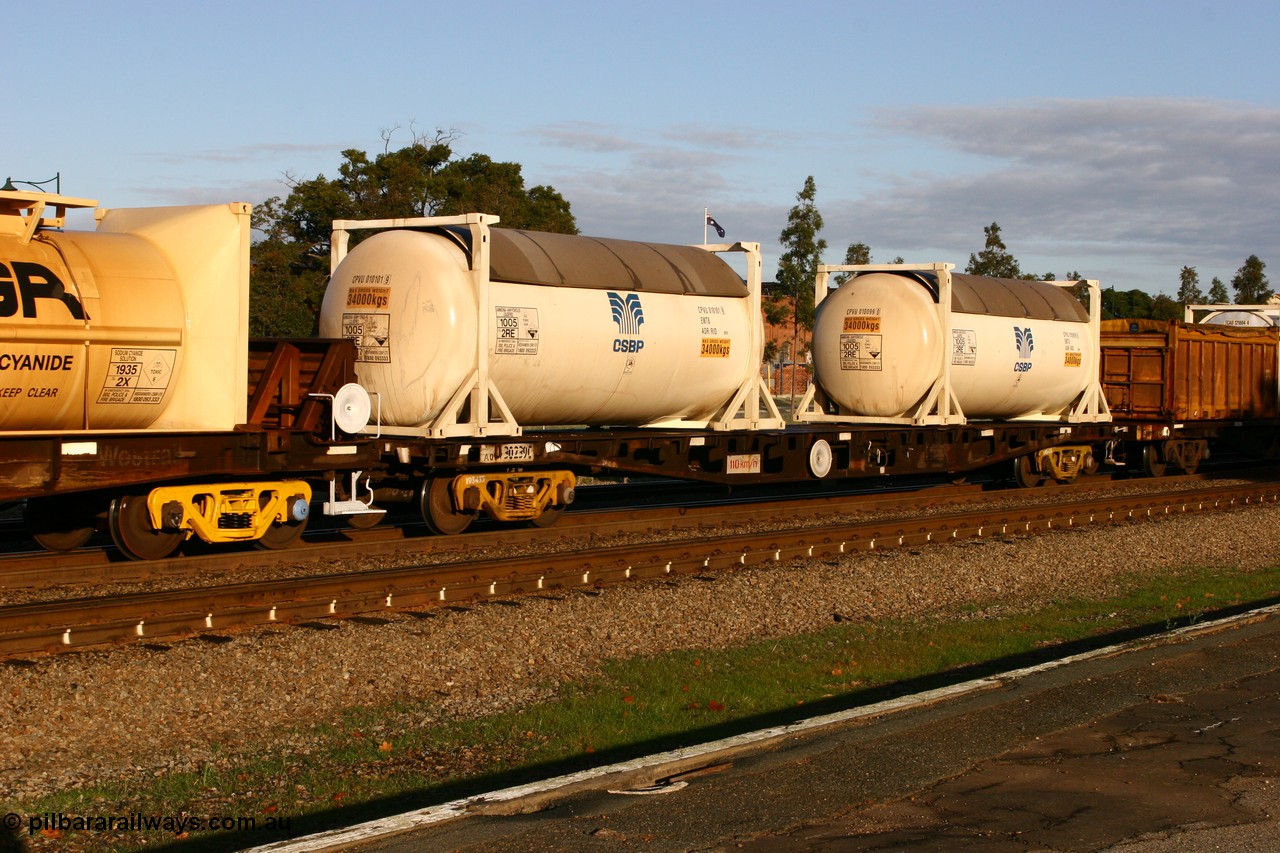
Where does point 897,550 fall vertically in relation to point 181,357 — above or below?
below

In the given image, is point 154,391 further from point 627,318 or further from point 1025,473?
point 1025,473

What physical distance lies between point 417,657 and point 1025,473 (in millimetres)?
16345

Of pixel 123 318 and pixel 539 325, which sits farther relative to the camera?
pixel 539 325

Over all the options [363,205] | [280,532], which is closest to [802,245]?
[363,205]

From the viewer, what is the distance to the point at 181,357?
12148 mm

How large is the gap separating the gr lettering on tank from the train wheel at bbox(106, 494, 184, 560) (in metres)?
2.16

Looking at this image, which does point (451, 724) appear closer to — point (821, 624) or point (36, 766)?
point (36, 766)

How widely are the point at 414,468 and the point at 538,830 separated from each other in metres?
9.57

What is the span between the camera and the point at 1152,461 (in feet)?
82.8

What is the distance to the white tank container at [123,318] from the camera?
36.0ft

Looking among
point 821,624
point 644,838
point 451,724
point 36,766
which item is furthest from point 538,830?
point 821,624

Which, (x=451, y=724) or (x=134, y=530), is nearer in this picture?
(x=451, y=724)

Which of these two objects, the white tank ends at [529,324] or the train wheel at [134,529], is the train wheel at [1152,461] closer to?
the white tank ends at [529,324]

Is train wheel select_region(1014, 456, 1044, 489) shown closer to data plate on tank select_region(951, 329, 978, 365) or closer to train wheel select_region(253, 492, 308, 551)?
data plate on tank select_region(951, 329, 978, 365)
